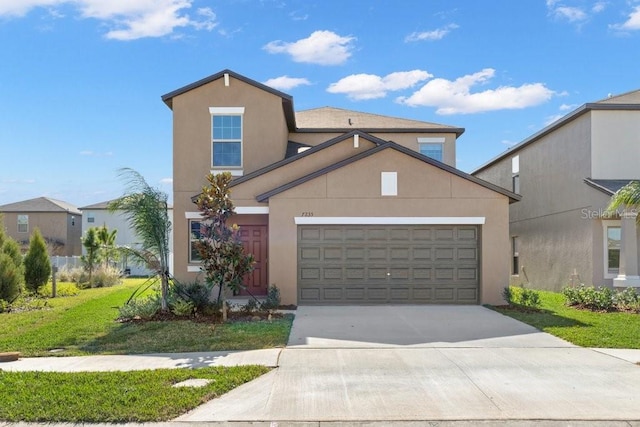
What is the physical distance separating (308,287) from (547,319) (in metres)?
6.39

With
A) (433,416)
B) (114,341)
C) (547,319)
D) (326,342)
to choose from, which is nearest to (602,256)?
(547,319)

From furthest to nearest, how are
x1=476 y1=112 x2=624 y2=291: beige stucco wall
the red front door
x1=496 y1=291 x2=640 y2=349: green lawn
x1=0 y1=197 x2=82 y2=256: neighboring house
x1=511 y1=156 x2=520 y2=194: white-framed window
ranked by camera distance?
x1=0 y1=197 x2=82 y2=256: neighboring house < x1=511 y1=156 x2=520 y2=194: white-framed window < x1=476 y1=112 x2=624 y2=291: beige stucco wall < the red front door < x1=496 y1=291 x2=640 y2=349: green lawn

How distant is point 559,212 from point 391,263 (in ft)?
28.3

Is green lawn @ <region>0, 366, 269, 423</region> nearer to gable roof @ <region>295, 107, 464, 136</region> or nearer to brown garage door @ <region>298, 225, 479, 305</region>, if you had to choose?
brown garage door @ <region>298, 225, 479, 305</region>

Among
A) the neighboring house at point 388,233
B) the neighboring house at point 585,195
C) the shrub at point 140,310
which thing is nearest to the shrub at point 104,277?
the shrub at point 140,310

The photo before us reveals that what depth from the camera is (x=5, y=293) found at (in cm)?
1633

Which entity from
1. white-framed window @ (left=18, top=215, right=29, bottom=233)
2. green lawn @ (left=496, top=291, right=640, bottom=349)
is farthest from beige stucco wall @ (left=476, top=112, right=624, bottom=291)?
white-framed window @ (left=18, top=215, right=29, bottom=233)

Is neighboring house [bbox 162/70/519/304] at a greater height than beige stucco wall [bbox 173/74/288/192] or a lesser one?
lesser

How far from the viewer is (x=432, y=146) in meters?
21.4

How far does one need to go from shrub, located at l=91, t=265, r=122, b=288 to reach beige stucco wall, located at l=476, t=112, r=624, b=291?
19194 mm

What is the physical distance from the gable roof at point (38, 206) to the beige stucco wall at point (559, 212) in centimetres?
3769

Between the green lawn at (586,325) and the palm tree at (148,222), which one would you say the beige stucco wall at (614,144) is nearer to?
the green lawn at (586,325)

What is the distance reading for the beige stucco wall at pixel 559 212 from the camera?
1767 cm

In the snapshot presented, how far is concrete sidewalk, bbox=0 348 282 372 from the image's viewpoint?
27.7 feet
